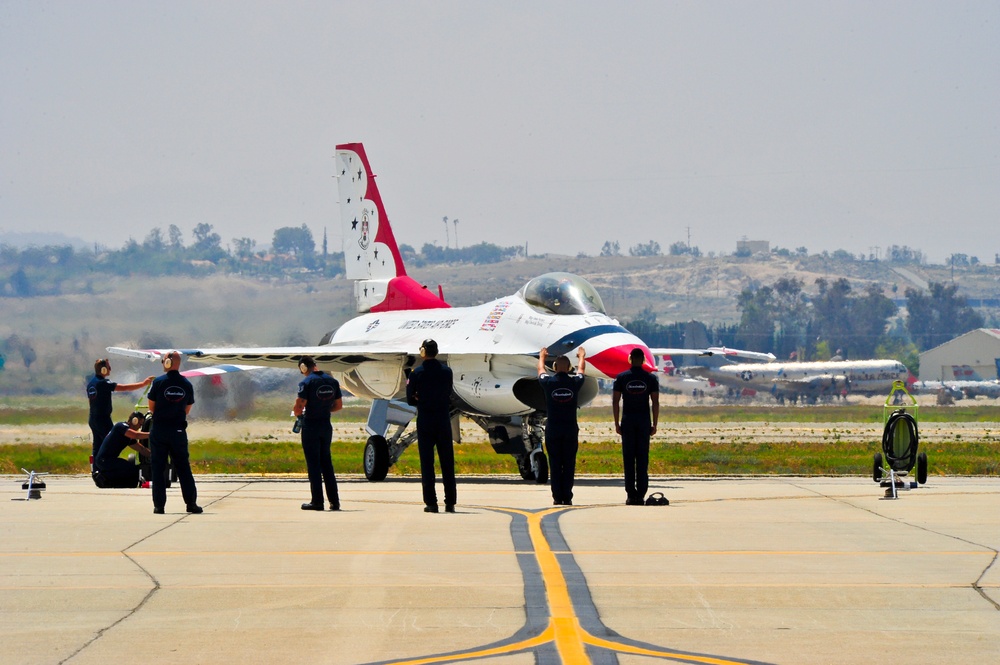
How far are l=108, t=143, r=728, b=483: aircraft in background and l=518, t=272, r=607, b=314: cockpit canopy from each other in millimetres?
16

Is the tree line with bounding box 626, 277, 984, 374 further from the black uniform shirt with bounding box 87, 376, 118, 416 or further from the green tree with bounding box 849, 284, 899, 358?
the black uniform shirt with bounding box 87, 376, 118, 416

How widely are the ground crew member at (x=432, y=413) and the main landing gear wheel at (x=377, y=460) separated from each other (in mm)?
9160

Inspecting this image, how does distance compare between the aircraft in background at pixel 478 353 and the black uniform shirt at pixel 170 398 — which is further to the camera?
the aircraft in background at pixel 478 353

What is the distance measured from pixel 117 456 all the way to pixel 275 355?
18.7 feet

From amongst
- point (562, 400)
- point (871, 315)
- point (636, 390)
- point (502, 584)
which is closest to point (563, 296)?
point (562, 400)

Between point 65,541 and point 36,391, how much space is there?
3036 cm

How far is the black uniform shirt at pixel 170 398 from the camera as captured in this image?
13.6 m

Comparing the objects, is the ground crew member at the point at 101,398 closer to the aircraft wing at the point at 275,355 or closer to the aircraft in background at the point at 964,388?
the aircraft wing at the point at 275,355

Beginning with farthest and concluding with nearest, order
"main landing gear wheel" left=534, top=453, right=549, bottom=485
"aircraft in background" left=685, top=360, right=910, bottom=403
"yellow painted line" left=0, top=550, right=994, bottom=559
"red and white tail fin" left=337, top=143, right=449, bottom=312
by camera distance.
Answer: "aircraft in background" left=685, top=360, right=910, bottom=403, "red and white tail fin" left=337, top=143, right=449, bottom=312, "main landing gear wheel" left=534, top=453, right=549, bottom=485, "yellow painted line" left=0, top=550, right=994, bottom=559

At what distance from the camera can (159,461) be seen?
44.5 ft

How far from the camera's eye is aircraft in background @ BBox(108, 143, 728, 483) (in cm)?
2027

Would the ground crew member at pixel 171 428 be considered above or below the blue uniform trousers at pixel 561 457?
above

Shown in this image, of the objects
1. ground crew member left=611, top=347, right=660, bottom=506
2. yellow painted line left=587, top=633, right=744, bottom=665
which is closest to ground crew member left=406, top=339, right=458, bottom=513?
ground crew member left=611, top=347, right=660, bottom=506

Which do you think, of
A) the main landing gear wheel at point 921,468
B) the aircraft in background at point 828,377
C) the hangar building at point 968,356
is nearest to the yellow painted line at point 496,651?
the main landing gear wheel at point 921,468
